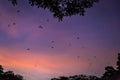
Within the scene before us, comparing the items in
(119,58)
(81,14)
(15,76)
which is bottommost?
(81,14)

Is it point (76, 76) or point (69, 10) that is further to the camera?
point (76, 76)

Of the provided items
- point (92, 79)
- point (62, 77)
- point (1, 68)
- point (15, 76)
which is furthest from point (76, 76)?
point (1, 68)

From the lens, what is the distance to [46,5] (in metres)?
22.9

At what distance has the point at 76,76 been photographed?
132 m

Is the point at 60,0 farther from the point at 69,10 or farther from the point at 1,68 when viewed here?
the point at 1,68

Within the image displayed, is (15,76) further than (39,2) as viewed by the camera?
Yes

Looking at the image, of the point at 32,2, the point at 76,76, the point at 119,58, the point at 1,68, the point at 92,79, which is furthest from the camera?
the point at 76,76

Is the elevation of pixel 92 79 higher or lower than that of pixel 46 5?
higher

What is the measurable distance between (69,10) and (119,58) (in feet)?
194

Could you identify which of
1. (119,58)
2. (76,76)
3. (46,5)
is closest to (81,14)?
(46,5)

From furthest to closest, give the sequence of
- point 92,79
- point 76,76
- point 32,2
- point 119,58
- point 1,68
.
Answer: point 76,76 < point 92,79 < point 1,68 < point 119,58 < point 32,2

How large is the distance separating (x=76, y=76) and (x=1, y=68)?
37.0 meters

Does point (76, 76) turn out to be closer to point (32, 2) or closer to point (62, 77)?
point (62, 77)

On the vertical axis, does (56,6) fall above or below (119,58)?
below
